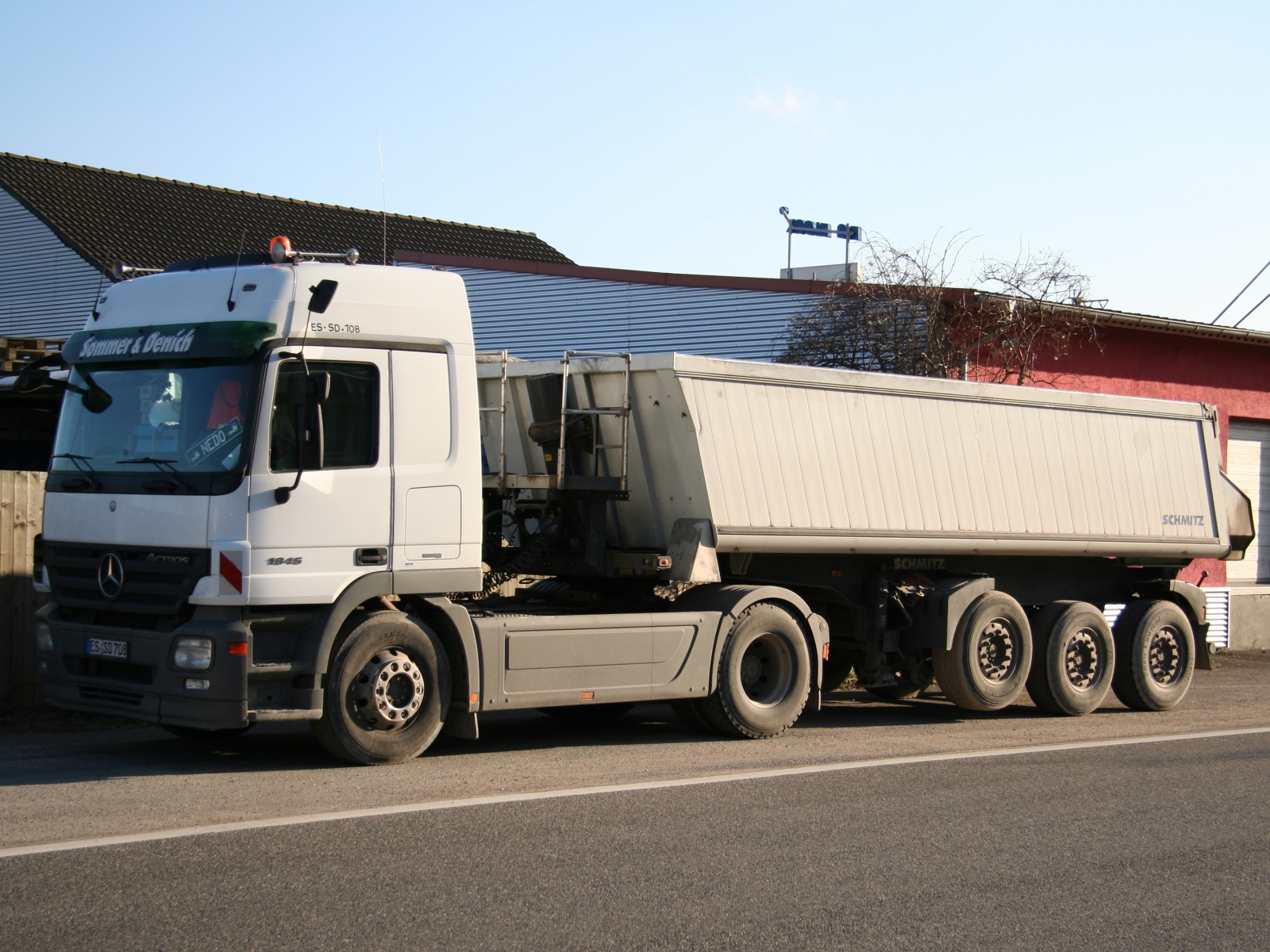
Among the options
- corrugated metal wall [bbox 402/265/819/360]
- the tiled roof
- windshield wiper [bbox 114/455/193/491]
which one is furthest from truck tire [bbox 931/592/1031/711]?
the tiled roof

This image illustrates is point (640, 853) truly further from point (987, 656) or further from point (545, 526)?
point (987, 656)

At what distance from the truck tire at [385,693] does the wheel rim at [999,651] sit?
5564 mm

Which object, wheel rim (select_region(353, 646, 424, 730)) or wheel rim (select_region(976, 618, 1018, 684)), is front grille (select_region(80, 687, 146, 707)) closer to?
wheel rim (select_region(353, 646, 424, 730))

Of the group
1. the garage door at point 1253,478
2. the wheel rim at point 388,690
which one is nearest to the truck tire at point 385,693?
the wheel rim at point 388,690

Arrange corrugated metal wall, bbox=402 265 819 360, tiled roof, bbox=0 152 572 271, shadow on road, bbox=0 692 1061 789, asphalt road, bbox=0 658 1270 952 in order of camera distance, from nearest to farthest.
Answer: asphalt road, bbox=0 658 1270 952, shadow on road, bbox=0 692 1061 789, corrugated metal wall, bbox=402 265 819 360, tiled roof, bbox=0 152 572 271

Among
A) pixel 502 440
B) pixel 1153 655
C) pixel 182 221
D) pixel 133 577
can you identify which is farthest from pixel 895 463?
pixel 182 221

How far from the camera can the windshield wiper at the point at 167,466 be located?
316 inches

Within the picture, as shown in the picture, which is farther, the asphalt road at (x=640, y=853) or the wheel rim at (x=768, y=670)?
the wheel rim at (x=768, y=670)

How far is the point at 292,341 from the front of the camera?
27.0 feet

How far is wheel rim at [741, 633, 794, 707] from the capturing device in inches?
419

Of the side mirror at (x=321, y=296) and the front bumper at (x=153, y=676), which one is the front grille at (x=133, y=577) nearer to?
the front bumper at (x=153, y=676)

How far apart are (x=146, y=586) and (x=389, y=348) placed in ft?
7.12

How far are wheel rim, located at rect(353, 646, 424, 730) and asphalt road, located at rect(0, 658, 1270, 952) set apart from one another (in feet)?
1.18

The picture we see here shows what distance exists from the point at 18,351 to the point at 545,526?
26.6 ft
